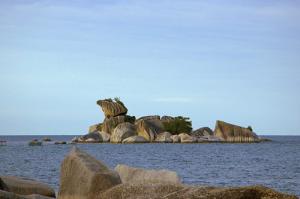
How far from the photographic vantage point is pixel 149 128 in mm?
129875

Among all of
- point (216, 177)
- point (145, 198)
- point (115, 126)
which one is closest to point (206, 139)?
point (115, 126)

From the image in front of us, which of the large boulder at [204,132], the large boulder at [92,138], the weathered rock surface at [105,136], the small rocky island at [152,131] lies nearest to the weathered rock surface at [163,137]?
the small rocky island at [152,131]

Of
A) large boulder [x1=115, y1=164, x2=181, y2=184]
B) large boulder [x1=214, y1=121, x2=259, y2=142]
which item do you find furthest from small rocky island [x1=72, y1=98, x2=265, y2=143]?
large boulder [x1=115, y1=164, x2=181, y2=184]

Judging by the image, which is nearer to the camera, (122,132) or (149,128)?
(122,132)

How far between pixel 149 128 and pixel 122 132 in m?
5.71

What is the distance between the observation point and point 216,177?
42969mm

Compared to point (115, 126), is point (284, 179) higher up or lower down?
lower down

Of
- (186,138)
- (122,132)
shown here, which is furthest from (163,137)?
(122,132)

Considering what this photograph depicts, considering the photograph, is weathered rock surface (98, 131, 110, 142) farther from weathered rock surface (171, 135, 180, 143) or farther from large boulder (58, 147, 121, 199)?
large boulder (58, 147, 121, 199)

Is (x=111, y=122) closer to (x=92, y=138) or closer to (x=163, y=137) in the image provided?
(x=92, y=138)

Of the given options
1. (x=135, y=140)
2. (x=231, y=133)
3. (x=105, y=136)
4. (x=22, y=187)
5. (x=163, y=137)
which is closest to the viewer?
(x=22, y=187)

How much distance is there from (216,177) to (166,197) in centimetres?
3610

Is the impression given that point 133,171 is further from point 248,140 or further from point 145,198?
point 248,140

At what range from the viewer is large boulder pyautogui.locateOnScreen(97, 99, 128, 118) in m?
137
